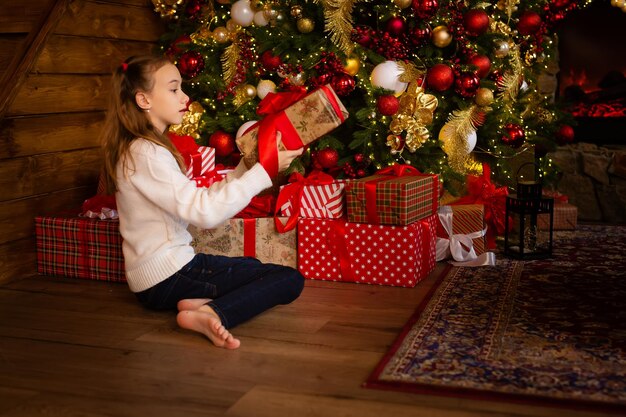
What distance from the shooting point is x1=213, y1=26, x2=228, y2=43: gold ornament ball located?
3723 millimetres

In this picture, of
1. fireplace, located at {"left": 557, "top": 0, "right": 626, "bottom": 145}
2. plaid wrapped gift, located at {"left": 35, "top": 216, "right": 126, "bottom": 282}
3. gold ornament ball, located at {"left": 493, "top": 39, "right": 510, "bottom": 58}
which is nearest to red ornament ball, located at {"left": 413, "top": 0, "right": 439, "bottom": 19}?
gold ornament ball, located at {"left": 493, "top": 39, "right": 510, "bottom": 58}

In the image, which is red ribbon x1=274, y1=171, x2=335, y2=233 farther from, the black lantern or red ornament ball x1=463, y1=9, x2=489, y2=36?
red ornament ball x1=463, y1=9, x2=489, y2=36

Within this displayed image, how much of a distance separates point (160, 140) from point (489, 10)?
2.07 metres

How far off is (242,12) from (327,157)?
82cm

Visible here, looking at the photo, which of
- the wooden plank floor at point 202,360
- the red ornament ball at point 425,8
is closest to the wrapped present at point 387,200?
the wooden plank floor at point 202,360

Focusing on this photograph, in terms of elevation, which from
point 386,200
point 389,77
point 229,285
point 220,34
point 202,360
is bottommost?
point 202,360

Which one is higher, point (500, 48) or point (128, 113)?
point (500, 48)

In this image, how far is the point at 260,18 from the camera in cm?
361

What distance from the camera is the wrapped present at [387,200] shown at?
116 inches

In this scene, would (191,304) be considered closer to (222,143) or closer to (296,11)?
(222,143)

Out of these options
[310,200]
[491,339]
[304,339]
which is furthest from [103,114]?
[491,339]

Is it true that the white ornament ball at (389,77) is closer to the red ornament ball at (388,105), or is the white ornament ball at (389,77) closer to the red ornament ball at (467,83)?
the red ornament ball at (388,105)

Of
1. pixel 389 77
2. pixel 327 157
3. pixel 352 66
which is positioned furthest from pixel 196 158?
pixel 389 77

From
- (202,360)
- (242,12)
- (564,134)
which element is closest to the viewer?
(202,360)
